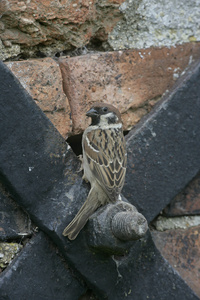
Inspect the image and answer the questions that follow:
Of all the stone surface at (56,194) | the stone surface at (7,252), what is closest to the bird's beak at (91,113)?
the stone surface at (56,194)

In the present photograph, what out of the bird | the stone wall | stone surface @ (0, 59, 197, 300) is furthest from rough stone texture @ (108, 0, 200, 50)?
stone surface @ (0, 59, 197, 300)

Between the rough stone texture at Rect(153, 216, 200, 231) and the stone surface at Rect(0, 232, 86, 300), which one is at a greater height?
the stone surface at Rect(0, 232, 86, 300)

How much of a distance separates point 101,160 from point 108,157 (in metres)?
0.04

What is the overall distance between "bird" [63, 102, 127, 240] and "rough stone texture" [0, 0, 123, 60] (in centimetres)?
28

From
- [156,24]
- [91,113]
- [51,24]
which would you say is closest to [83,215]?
[91,113]

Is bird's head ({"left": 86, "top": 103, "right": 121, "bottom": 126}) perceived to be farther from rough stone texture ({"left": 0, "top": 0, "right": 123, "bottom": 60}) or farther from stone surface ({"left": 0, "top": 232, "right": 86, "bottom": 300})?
stone surface ({"left": 0, "top": 232, "right": 86, "bottom": 300})

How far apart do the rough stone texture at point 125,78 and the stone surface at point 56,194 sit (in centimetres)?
26

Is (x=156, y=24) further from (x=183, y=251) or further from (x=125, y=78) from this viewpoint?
(x=183, y=251)

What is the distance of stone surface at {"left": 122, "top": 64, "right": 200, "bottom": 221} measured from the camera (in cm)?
170

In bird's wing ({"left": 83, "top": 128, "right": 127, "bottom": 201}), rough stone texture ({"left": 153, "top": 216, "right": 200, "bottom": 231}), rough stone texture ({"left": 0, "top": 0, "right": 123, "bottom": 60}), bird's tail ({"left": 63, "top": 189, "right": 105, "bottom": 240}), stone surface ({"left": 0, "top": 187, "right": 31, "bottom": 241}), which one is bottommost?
rough stone texture ({"left": 153, "top": 216, "right": 200, "bottom": 231})

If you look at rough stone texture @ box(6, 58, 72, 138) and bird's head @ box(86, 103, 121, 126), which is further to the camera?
bird's head @ box(86, 103, 121, 126)

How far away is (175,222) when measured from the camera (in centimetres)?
188

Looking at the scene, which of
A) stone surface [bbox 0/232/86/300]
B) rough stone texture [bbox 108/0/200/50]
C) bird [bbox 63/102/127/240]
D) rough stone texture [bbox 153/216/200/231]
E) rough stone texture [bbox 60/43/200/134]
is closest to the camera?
stone surface [bbox 0/232/86/300]

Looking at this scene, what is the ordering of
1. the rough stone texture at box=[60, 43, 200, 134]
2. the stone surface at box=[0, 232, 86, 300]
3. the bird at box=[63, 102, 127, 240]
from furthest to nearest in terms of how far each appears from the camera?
the rough stone texture at box=[60, 43, 200, 134] < the bird at box=[63, 102, 127, 240] < the stone surface at box=[0, 232, 86, 300]
